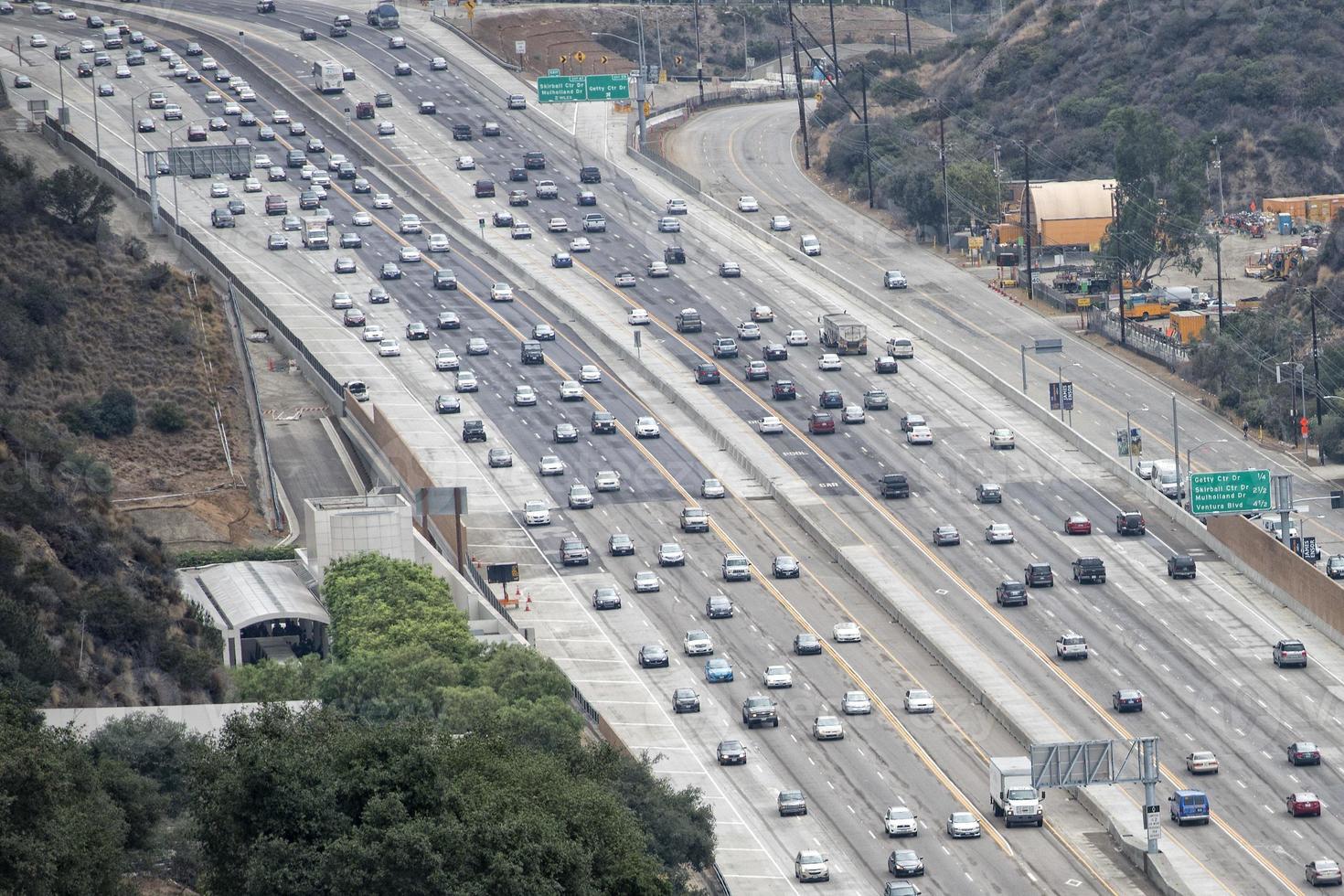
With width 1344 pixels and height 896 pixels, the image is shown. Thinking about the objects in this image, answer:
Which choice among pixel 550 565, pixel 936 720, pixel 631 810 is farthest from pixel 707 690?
pixel 631 810

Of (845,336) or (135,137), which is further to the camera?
(135,137)

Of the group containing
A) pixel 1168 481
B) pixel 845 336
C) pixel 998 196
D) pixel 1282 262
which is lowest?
pixel 1168 481

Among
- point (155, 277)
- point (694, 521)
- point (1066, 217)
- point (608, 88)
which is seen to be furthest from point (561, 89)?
point (694, 521)

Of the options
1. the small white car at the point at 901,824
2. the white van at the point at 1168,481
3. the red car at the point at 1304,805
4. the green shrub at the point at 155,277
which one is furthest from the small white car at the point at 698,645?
the green shrub at the point at 155,277

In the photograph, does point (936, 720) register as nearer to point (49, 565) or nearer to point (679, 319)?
point (49, 565)

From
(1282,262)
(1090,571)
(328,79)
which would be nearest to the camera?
(1090,571)

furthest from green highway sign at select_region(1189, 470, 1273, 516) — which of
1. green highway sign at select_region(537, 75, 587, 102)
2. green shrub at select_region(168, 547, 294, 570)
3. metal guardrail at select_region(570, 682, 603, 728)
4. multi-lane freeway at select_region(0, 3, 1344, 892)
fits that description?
green highway sign at select_region(537, 75, 587, 102)

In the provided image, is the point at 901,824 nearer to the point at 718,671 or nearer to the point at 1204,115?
the point at 718,671
